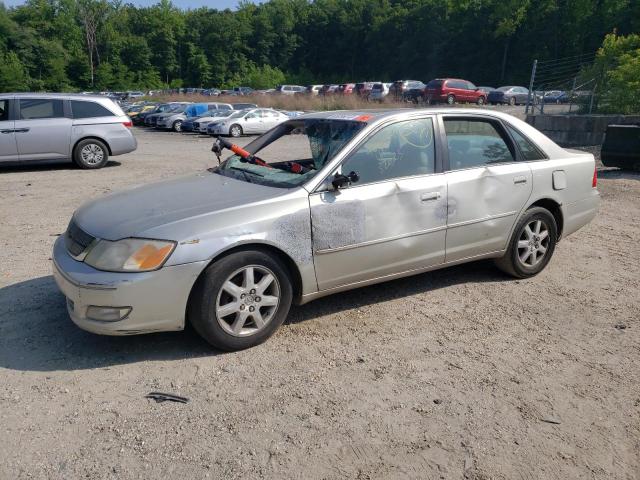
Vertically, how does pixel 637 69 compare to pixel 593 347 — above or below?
above

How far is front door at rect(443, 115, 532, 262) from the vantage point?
4.63 metres

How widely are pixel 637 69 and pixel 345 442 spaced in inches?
661

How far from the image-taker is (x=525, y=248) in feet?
16.9

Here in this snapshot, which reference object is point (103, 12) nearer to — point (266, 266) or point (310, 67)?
point (310, 67)

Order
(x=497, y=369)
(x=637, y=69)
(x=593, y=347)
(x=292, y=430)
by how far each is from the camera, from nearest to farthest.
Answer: (x=292, y=430) < (x=497, y=369) < (x=593, y=347) < (x=637, y=69)

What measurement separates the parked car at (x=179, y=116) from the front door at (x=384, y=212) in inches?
972

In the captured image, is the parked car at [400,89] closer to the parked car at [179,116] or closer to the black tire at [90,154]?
the parked car at [179,116]

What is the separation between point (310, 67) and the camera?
109875mm

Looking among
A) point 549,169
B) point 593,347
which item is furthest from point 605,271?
point 593,347

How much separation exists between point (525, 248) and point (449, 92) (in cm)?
3370

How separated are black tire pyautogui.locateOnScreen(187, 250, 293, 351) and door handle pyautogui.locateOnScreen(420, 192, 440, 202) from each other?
1278 millimetres

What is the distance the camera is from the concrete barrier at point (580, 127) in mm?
14875

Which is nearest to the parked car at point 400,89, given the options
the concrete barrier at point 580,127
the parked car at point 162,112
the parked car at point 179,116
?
the parked car at point 179,116

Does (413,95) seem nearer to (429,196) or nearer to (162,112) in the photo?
(162,112)
